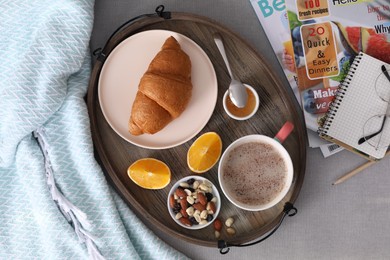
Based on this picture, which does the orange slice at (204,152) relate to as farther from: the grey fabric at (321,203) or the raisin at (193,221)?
the grey fabric at (321,203)

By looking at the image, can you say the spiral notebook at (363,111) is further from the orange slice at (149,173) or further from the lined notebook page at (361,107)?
the orange slice at (149,173)

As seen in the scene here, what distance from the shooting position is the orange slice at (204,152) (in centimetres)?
113

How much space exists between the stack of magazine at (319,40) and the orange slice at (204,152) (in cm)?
30

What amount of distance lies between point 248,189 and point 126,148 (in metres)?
0.35

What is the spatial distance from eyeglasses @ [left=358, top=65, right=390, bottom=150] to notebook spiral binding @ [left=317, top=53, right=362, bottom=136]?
73 millimetres

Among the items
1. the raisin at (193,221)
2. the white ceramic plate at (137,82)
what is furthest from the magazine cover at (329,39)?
the raisin at (193,221)

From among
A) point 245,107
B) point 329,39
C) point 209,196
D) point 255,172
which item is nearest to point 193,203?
point 209,196

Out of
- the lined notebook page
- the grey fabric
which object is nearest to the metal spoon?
the grey fabric

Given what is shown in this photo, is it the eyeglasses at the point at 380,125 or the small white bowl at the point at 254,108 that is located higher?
the small white bowl at the point at 254,108

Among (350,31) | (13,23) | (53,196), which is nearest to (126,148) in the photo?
(53,196)

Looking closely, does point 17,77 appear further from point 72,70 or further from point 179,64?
point 179,64

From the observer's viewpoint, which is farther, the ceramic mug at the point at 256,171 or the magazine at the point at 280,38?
the magazine at the point at 280,38

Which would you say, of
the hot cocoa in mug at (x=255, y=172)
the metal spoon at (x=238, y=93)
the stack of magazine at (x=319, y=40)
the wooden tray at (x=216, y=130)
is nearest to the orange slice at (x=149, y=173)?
the wooden tray at (x=216, y=130)

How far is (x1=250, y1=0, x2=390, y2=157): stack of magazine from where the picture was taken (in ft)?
4.14
